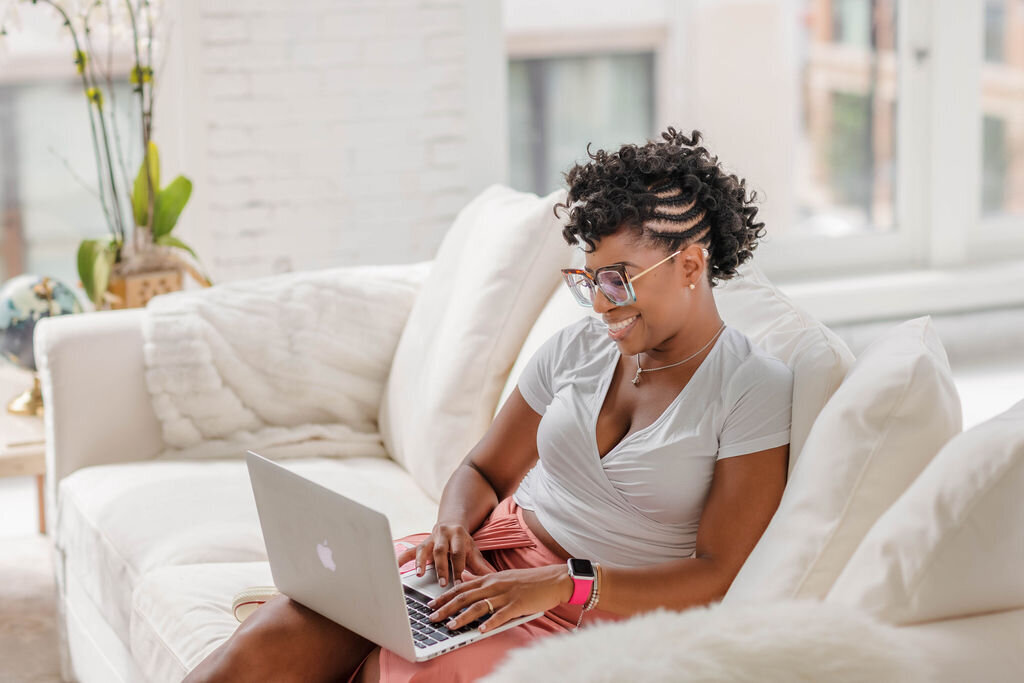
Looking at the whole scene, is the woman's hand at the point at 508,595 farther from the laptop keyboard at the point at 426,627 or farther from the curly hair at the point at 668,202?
the curly hair at the point at 668,202

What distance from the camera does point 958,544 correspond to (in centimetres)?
107

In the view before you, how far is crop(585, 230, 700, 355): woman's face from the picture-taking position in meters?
1.43

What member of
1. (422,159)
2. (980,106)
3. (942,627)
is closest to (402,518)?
(942,627)

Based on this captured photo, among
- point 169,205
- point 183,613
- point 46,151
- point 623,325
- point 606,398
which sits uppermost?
point 46,151

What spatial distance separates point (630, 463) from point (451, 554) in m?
0.27

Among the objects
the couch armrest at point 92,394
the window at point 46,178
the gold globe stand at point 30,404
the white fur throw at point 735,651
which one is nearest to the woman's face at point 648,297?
the white fur throw at point 735,651

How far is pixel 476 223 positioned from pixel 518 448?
80cm

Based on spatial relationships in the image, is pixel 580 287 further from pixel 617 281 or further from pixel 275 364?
pixel 275 364

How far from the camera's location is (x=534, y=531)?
5.07 ft

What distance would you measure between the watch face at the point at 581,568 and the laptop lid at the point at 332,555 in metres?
0.20

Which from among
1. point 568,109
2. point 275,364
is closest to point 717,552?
point 275,364

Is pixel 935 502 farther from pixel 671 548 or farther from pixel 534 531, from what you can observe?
pixel 534 531

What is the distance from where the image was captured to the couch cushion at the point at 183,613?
5.33 feet

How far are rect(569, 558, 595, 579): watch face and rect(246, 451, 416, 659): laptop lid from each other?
203 millimetres
